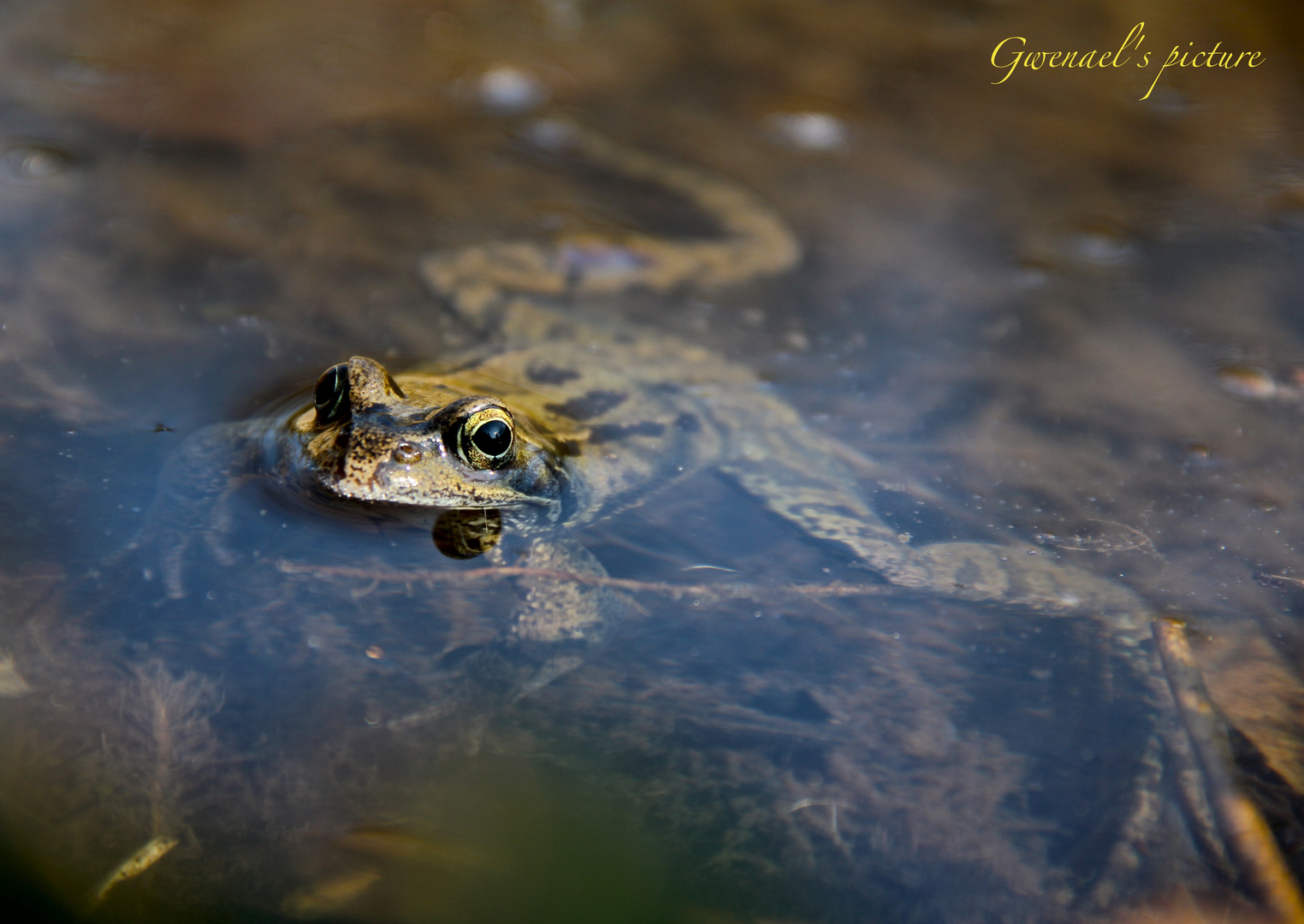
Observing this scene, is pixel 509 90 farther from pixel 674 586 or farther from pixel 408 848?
pixel 408 848

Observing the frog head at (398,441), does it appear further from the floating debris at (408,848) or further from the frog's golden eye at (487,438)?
the floating debris at (408,848)

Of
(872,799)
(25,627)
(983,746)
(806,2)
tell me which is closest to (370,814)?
(25,627)

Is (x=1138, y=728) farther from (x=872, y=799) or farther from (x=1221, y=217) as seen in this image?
(x=1221, y=217)

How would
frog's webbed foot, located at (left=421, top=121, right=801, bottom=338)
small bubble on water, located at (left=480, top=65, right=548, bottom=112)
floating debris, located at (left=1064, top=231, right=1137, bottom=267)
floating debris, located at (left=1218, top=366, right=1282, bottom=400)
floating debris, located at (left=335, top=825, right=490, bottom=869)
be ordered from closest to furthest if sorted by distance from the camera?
floating debris, located at (left=335, top=825, right=490, bottom=869)
floating debris, located at (left=1218, top=366, right=1282, bottom=400)
frog's webbed foot, located at (left=421, top=121, right=801, bottom=338)
floating debris, located at (left=1064, top=231, right=1137, bottom=267)
small bubble on water, located at (left=480, top=65, right=548, bottom=112)

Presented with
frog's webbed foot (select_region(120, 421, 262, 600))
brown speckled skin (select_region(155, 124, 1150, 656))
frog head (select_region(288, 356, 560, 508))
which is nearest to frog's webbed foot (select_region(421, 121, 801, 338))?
brown speckled skin (select_region(155, 124, 1150, 656))

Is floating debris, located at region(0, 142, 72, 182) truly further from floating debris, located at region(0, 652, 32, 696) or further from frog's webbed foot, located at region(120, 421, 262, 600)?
floating debris, located at region(0, 652, 32, 696)

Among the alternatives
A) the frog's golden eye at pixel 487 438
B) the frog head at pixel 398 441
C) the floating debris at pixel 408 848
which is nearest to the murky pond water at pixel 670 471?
the floating debris at pixel 408 848
